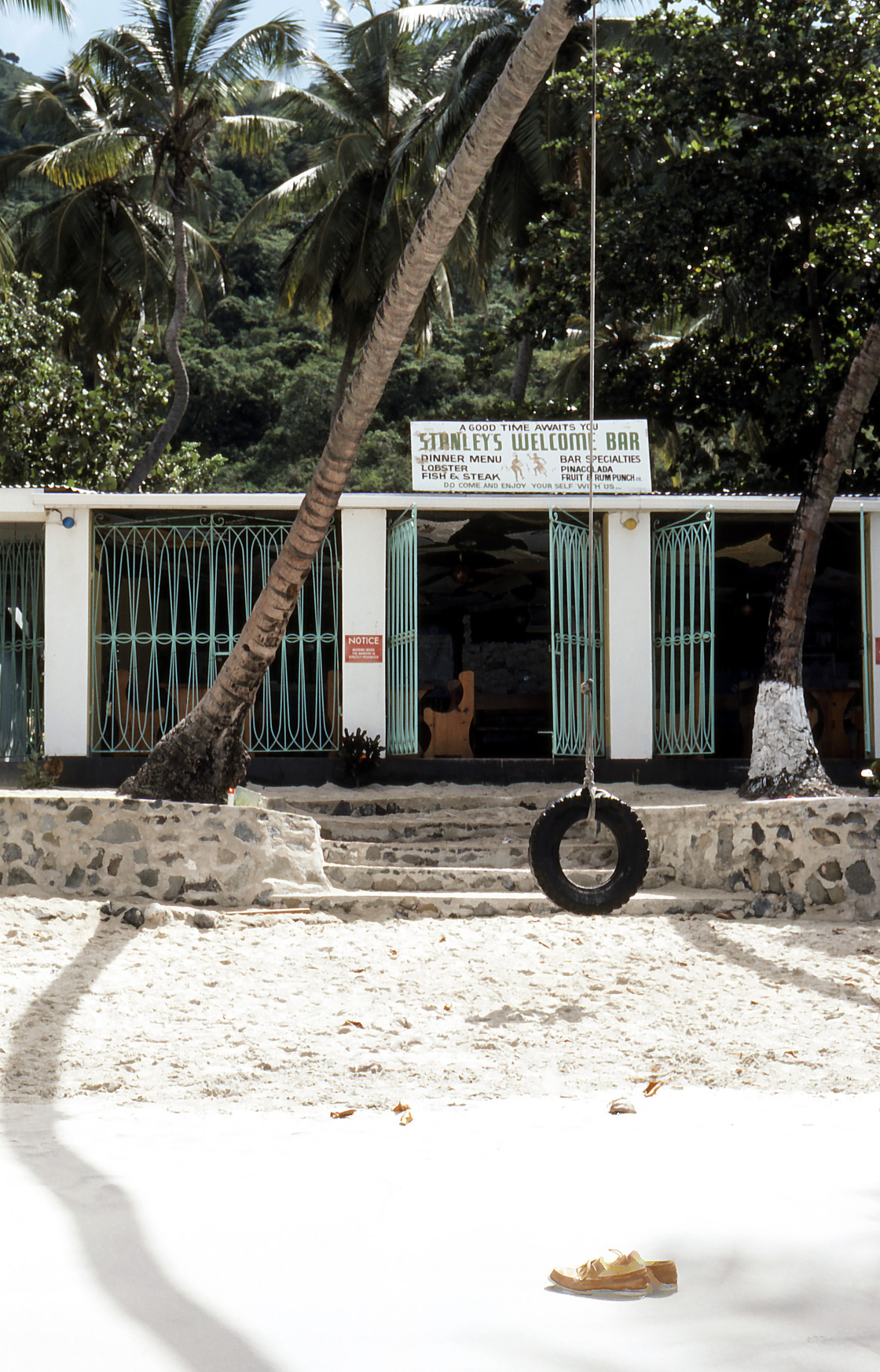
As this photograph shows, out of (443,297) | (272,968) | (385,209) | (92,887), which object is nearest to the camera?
(272,968)

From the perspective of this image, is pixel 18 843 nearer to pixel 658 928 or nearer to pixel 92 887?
pixel 92 887

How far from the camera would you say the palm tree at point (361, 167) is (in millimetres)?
16062

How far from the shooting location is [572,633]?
10438 millimetres

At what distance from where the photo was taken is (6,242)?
13422 millimetres

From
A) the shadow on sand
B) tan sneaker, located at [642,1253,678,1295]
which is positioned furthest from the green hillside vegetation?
tan sneaker, located at [642,1253,678,1295]

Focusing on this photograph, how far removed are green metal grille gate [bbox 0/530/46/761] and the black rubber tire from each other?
636 centimetres

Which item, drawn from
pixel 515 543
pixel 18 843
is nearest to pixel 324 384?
pixel 515 543

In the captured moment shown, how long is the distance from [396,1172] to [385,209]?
599 inches

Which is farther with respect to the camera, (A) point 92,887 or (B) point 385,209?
(B) point 385,209

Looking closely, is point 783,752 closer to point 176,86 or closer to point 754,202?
point 754,202

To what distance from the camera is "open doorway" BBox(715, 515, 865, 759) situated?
11.8 m

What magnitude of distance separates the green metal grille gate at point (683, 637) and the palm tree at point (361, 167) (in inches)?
312

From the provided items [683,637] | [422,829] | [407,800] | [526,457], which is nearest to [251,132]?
[526,457]

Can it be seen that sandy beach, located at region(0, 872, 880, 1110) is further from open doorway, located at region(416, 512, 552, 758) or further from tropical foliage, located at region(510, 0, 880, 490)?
tropical foliage, located at region(510, 0, 880, 490)
